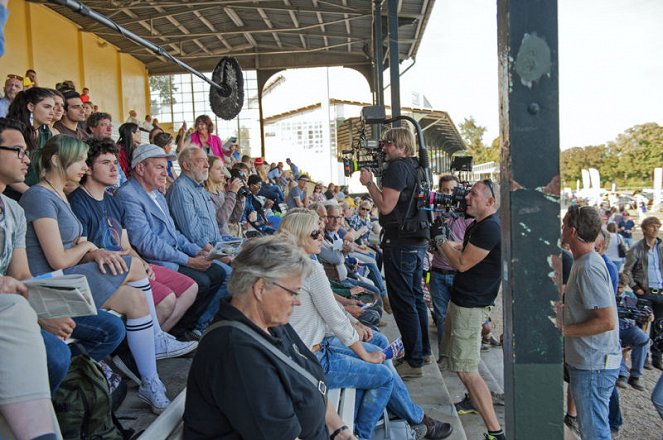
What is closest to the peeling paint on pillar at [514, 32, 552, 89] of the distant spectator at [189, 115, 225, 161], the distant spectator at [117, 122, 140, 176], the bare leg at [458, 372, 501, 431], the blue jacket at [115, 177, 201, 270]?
the bare leg at [458, 372, 501, 431]

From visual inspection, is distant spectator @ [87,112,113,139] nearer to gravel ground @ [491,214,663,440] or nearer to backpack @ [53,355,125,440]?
backpack @ [53,355,125,440]

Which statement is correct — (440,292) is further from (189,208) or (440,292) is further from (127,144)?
(127,144)

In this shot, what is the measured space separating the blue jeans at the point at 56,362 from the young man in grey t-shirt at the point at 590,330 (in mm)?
2825

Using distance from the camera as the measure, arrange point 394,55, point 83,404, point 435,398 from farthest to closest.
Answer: point 394,55 → point 435,398 → point 83,404

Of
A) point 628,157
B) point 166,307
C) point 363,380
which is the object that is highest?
point 628,157

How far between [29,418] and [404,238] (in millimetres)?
2971

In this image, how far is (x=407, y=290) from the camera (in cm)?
414

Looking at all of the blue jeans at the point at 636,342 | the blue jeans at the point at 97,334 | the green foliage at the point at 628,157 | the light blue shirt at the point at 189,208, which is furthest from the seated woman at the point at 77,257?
the green foliage at the point at 628,157

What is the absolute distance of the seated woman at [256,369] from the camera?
64.1 inches

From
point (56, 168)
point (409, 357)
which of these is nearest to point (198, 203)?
point (56, 168)

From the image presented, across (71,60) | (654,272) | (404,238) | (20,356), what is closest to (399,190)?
(404,238)

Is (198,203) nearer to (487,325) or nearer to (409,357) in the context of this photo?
(409,357)

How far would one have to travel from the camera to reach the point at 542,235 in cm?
174

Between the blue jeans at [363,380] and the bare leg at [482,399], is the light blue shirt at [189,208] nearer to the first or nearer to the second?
the blue jeans at [363,380]
